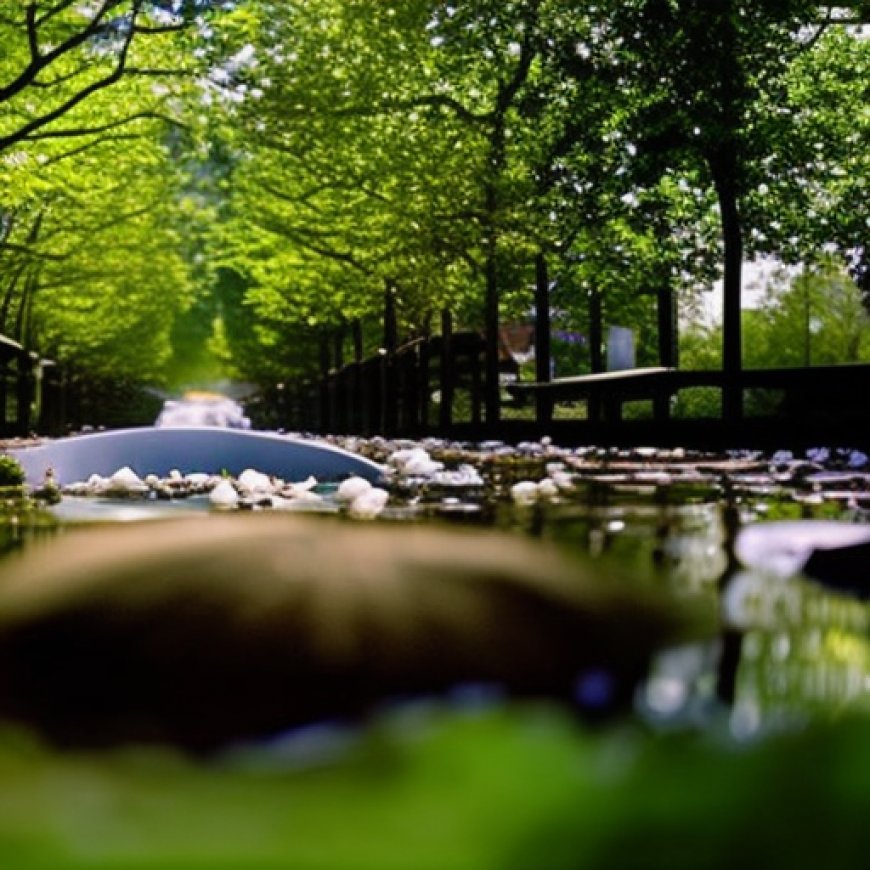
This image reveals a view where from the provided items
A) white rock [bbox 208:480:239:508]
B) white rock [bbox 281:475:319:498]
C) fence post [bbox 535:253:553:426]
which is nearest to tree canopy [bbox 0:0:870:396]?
fence post [bbox 535:253:553:426]

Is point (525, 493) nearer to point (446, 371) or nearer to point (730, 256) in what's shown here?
point (730, 256)

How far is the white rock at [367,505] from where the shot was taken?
414 centimetres

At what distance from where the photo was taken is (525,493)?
555 cm

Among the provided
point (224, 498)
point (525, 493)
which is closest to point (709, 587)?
point (224, 498)

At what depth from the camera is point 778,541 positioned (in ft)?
10.2

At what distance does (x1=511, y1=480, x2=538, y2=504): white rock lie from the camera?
16.6 ft

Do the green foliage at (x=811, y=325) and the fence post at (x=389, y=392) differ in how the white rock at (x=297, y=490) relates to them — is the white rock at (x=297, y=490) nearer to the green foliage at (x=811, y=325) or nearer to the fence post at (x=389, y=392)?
the fence post at (x=389, y=392)

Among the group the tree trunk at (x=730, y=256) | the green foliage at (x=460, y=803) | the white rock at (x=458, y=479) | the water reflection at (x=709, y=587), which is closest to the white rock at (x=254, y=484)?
the water reflection at (x=709, y=587)

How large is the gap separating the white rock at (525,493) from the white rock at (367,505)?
87cm

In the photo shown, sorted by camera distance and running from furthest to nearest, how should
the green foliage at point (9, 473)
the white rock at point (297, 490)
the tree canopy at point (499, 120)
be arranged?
the tree canopy at point (499, 120), the green foliage at point (9, 473), the white rock at point (297, 490)

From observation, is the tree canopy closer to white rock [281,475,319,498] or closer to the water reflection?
white rock [281,475,319,498]

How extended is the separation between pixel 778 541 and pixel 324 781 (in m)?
2.43

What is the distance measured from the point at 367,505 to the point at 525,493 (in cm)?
152

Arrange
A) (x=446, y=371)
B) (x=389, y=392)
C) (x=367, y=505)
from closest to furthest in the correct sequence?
(x=367, y=505) → (x=446, y=371) → (x=389, y=392)
